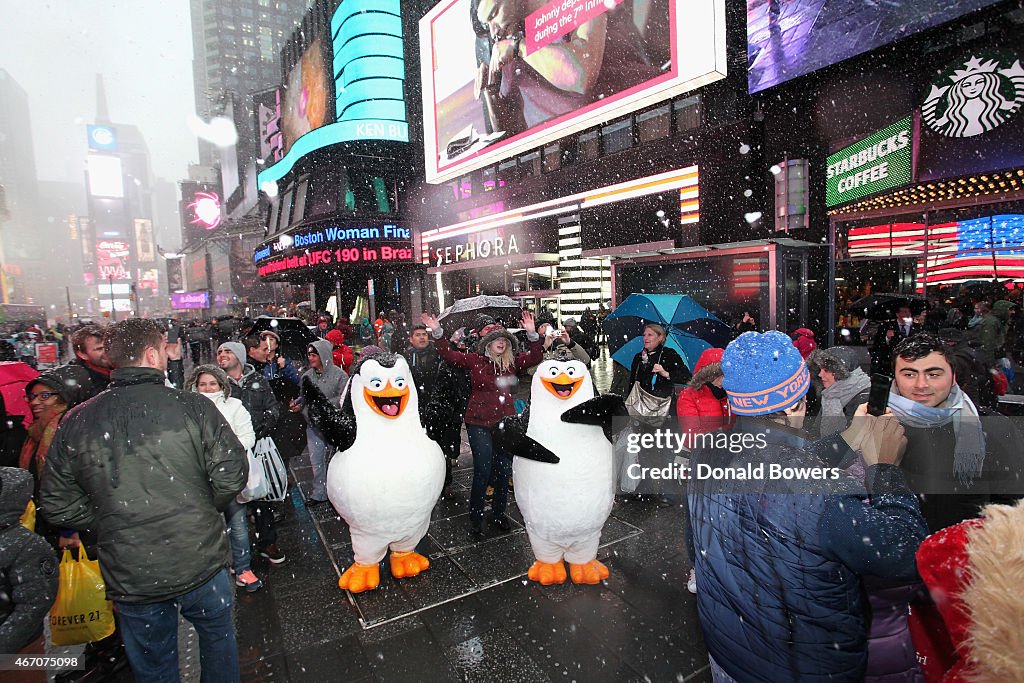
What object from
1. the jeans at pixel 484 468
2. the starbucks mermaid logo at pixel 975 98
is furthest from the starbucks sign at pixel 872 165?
the jeans at pixel 484 468

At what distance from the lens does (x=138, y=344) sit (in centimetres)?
229

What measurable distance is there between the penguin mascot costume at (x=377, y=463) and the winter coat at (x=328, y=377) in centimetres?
159

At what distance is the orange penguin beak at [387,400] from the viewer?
11.8ft

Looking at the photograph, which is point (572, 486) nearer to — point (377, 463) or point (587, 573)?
point (587, 573)

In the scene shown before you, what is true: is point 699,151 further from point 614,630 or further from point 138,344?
point 138,344

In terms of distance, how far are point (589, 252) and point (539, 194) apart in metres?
3.59

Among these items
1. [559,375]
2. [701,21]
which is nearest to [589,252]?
[701,21]

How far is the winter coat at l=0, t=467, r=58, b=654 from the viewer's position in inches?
73.1

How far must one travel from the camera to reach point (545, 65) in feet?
39.7

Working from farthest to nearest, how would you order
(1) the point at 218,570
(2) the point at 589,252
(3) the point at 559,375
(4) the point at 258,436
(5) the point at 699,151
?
(2) the point at 589,252
(5) the point at 699,151
(4) the point at 258,436
(3) the point at 559,375
(1) the point at 218,570

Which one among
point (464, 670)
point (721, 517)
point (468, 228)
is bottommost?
point (464, 670)

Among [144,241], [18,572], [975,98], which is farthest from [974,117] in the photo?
[144,241]

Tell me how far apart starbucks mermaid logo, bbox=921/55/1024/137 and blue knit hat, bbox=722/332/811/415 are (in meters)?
7.58

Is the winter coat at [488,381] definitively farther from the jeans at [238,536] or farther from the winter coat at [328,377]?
the jeans at [238,536]
